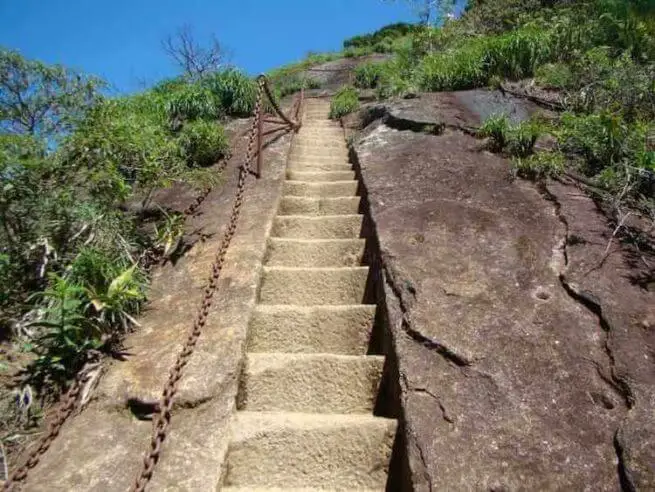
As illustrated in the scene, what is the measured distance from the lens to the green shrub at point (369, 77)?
482 inches

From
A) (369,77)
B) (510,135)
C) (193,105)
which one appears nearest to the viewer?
(510,135)

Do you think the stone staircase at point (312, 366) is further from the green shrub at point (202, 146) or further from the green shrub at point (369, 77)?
the green shrub at point (369, 77)

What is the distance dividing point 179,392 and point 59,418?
0.55 metres

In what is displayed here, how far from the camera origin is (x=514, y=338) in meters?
2.50

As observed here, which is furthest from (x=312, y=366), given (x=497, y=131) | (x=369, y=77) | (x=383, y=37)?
(x=383, y=37)

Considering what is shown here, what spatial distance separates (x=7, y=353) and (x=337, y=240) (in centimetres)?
233

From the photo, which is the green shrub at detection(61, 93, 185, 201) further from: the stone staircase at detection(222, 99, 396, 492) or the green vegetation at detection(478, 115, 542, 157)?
the green vegetation at detection(478, 115, 542, 157)

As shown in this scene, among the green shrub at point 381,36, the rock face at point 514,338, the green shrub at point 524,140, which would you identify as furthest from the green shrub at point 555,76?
the green shrub at point 381,36

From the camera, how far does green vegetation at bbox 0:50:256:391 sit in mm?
2791

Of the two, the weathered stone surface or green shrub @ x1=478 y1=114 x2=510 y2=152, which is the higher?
green shrub @ x1=478 y1=114 x2=510 y2=152

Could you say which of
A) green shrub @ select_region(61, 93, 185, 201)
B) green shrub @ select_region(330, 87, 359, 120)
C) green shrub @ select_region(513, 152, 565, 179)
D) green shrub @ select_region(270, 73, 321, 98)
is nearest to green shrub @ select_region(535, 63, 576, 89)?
green shrub @ select_region(513, 152, 565, 179)

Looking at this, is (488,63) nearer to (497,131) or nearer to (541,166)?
(497,131)

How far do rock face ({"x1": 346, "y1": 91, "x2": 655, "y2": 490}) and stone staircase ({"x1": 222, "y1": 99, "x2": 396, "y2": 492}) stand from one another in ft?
0.99

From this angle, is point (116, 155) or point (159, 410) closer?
point (159, 410)
